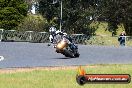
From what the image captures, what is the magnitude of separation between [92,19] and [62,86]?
46.9 metres

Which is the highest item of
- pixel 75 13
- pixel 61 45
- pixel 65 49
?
pixel 75 13

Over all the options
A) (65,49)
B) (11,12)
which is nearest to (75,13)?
(11,12)

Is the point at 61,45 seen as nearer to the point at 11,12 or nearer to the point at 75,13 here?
the point at 11,12

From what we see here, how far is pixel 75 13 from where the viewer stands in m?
58.0

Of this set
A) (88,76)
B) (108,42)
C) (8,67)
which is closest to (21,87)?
(88,76)

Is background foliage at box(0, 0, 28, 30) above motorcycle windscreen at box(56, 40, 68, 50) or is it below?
above

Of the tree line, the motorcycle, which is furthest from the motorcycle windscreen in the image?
the tree line

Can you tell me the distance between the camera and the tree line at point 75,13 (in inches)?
1916

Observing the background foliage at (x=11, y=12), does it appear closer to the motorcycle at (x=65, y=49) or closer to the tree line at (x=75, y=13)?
the tree line at (x=75, y=13)

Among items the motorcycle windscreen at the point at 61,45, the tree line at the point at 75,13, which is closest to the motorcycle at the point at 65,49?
the motorcycle windscreen at the point at 61,45

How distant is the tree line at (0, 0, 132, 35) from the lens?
48656mm

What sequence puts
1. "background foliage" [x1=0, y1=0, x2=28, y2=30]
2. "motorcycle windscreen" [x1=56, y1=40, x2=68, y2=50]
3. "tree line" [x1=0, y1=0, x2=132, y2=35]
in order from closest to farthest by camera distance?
"motorcycle windscreen" [x1=56, y1=40, x2=68, y2=50]
"background foliage" [x1=0, y1=0, x2=28, y2=30]
"tree line" [x1=0, y1=0, x2=132, y2=35]

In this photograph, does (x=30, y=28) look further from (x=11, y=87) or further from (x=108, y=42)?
(x=11, y=87)

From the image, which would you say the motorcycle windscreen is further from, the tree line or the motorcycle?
the tree line
